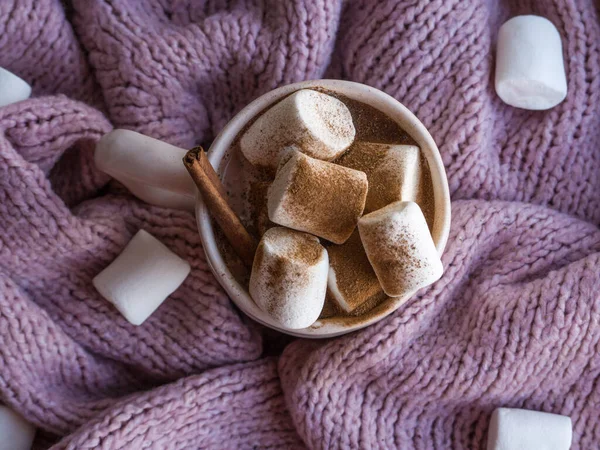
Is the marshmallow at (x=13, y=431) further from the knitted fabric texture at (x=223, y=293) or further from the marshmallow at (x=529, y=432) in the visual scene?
the marshmallow at (x=529, y=432)

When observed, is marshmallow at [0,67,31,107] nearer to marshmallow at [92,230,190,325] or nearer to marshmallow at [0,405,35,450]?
marshmallow at [92,230,190,325]

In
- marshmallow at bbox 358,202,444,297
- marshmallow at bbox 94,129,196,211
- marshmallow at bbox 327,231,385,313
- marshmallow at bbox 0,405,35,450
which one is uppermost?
marshmallow at bbox 94,129,196,211

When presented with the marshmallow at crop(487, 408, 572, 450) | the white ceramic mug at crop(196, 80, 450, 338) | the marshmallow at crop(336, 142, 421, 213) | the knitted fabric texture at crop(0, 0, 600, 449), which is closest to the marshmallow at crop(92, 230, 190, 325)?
the knitted fabric texture at crop(0, 0, 600, 449)

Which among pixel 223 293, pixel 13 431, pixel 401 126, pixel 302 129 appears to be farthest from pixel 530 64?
pixel 13 431

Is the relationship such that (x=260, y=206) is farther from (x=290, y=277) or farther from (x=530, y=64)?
(x=530, y=64)

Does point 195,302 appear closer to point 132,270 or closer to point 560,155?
point 132,270
